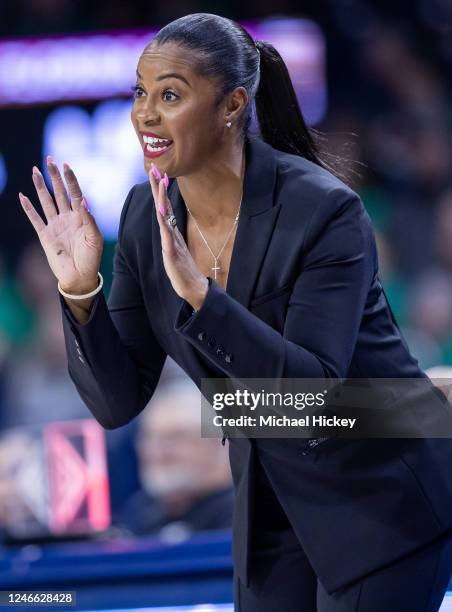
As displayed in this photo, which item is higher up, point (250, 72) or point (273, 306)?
point (250, 72)

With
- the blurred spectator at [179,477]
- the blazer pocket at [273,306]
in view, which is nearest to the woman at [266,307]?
the blazer pocket at [273,306]

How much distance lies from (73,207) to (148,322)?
0.22m

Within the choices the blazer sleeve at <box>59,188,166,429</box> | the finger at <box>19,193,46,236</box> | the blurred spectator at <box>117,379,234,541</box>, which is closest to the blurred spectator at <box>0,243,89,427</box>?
the blurred spectator at <box>117,379,234,541</box>

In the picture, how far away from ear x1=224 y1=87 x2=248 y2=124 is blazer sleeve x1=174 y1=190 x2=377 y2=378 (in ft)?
0.63

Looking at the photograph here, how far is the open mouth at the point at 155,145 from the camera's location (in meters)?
1.52

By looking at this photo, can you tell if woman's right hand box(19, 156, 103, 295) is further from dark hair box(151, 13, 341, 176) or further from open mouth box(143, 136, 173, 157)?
dark hair box(151, 13, 341, 176)

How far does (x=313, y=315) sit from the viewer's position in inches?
56.9

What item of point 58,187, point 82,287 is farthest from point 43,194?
point 82,287

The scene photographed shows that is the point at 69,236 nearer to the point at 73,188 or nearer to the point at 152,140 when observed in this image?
the point at 73,188

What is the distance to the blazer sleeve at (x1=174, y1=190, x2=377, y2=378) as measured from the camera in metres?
1.39

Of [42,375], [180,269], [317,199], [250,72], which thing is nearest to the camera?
[180,269]

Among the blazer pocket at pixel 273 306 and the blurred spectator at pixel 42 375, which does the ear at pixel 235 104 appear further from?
the blurred spectator at pixel 42 375

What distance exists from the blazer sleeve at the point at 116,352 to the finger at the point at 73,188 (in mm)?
124

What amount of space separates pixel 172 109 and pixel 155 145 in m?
0.06
